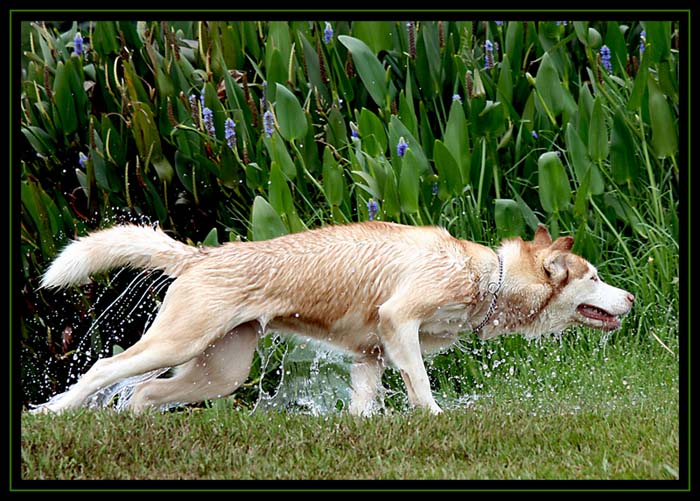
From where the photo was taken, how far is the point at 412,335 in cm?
640

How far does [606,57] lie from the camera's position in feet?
29.2

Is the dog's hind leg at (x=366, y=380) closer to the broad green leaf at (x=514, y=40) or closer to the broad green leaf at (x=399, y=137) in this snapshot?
the broad green leaf at (x=399, y=137)

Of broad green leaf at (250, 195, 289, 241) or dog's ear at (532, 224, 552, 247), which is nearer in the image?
dog's ear at (532, 224, 552, 247)

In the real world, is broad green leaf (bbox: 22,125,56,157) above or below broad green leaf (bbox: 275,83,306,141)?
below

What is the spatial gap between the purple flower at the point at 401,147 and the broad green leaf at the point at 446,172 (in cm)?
26

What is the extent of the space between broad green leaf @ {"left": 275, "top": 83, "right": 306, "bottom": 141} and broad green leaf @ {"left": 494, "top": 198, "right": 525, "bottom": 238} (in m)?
1.51

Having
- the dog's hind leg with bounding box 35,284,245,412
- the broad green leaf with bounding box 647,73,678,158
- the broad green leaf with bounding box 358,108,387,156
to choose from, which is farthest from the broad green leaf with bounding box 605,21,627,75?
the dog's hind leg with bounding box 35,284,245,412

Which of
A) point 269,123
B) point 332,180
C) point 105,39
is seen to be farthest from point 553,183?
point 105,39

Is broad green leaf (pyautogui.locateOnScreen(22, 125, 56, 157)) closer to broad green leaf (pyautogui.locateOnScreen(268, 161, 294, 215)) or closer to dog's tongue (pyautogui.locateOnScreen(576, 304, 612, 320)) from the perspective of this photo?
broad green leaf (pyautogui.locateOnScreen(268, 161, 294, 215))

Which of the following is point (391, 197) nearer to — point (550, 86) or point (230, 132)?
point (230, 132)

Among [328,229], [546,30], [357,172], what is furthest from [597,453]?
[546,30]

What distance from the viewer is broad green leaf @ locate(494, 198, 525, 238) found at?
25.8ft

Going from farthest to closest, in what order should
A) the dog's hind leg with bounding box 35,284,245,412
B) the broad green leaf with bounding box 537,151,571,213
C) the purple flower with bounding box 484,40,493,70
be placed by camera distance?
the purple flower with bounding box 484,40,493,70, the broad green leaf with bounding box 537,151,571,213, the dog's hind leg with bounding box 35,284,245,412

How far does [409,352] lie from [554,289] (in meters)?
1.07
